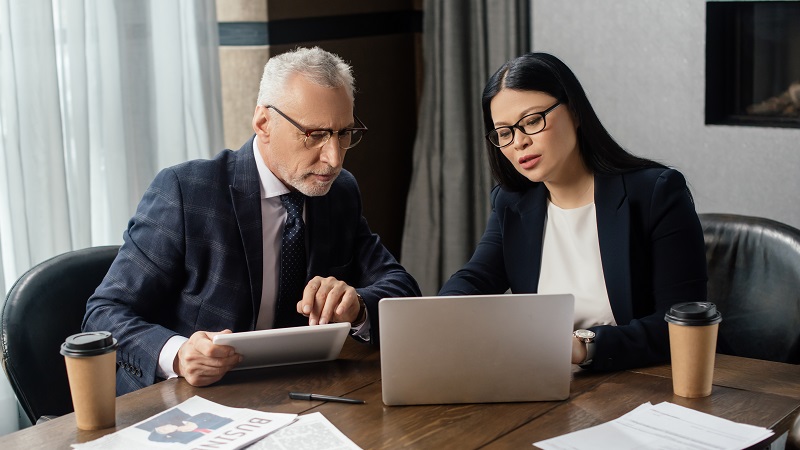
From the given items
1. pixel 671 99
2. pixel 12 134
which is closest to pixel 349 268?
pixel 12 134

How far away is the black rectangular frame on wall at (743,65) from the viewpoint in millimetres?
3258

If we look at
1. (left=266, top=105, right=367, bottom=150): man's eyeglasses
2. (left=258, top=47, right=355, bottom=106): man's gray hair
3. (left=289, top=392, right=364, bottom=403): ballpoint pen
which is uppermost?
(left=258, top=47, right=355, bottom=106): man's gray hair

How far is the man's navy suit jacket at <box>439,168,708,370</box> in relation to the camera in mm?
2049

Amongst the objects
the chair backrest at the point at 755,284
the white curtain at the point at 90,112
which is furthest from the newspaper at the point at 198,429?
the white curtain at the point at 90,112

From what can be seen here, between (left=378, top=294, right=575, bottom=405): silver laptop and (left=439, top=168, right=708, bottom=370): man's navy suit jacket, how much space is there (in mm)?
235

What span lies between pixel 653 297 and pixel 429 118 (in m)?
2.07

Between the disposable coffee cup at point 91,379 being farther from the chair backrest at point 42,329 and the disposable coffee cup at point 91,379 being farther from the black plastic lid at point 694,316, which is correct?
the black plastic lid at point 694,316

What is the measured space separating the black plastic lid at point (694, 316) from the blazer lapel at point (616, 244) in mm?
397

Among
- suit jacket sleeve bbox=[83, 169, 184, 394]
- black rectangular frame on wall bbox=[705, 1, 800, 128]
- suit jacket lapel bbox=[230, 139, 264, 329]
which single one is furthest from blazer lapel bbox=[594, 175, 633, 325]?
black rectangular frame on wall bbox=[705, 1, 800, 128]

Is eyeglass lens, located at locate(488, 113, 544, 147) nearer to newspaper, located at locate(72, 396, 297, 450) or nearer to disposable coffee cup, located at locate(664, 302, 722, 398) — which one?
disposable coffee cup, located at locate(664, 302, 722, 398)

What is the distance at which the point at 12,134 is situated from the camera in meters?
2.78

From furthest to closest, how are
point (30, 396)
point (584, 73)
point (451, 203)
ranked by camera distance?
point (451, 203)
point (584, 73)
point (30, 396)

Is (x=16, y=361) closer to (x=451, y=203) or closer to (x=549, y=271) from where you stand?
(x=549, y=271)

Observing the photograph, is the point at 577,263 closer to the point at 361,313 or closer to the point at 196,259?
the point at 361,313
